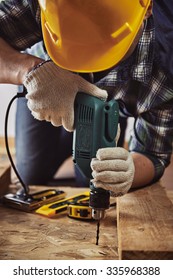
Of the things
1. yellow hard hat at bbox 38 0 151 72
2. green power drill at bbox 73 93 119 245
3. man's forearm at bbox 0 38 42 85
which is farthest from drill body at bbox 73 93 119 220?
man's forearm at bbox 0 38 42 85

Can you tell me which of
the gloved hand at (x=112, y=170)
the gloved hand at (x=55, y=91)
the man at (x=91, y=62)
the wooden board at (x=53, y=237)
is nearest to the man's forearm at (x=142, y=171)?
the man at (x=91, y=62)

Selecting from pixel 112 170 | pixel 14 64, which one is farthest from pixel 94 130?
pixel 14 64

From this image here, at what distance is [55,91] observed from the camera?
1442 mm

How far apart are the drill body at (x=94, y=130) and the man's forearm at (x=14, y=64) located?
0.24m

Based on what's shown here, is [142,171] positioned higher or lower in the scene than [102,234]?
higher

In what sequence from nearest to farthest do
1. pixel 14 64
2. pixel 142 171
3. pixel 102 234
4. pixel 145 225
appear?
pixel 145 225 → pixel 102 234 → pixel 14 64 → pixel 142 171

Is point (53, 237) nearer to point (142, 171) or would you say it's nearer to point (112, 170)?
point (112, 170)

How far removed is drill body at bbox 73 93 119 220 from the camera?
4.61 ft

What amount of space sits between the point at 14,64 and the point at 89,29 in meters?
0.37

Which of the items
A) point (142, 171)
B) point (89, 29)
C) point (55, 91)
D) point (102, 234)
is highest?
point (89, 29)


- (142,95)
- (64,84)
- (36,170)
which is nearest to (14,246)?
(64,84)

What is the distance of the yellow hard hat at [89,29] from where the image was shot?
134 cm
